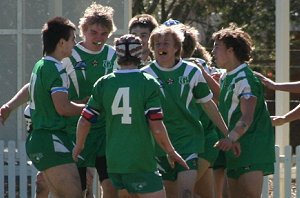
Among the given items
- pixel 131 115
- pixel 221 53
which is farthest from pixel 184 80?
pixel 131 115

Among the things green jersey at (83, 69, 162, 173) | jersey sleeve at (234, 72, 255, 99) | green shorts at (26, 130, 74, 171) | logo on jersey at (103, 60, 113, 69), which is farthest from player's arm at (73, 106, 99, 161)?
jersey sleeve at (234, 72, 255, 99)

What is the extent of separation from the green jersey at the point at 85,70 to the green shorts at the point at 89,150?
66 mm

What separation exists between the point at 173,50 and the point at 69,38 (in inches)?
32.9

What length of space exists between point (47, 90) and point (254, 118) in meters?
1.71

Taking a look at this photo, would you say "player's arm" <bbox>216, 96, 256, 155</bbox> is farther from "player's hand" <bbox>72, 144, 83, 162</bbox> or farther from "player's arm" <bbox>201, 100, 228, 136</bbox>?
"player's hand" <bbox>72, 144, 83, 162</bbox>

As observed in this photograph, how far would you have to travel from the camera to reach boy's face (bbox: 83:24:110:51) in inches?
312

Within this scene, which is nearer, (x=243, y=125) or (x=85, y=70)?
(x=243, y=125)

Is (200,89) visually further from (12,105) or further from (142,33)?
(12,105)

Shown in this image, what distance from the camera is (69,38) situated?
24.9ft

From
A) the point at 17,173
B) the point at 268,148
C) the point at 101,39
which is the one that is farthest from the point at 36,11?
the point at 268,148

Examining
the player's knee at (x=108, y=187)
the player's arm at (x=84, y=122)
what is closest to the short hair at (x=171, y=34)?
the player's arm at (x=84, y=122)

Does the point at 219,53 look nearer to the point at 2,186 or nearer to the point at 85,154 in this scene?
the point at 85,154

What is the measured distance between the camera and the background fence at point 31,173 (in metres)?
9.99

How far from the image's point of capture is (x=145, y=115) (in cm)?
690
